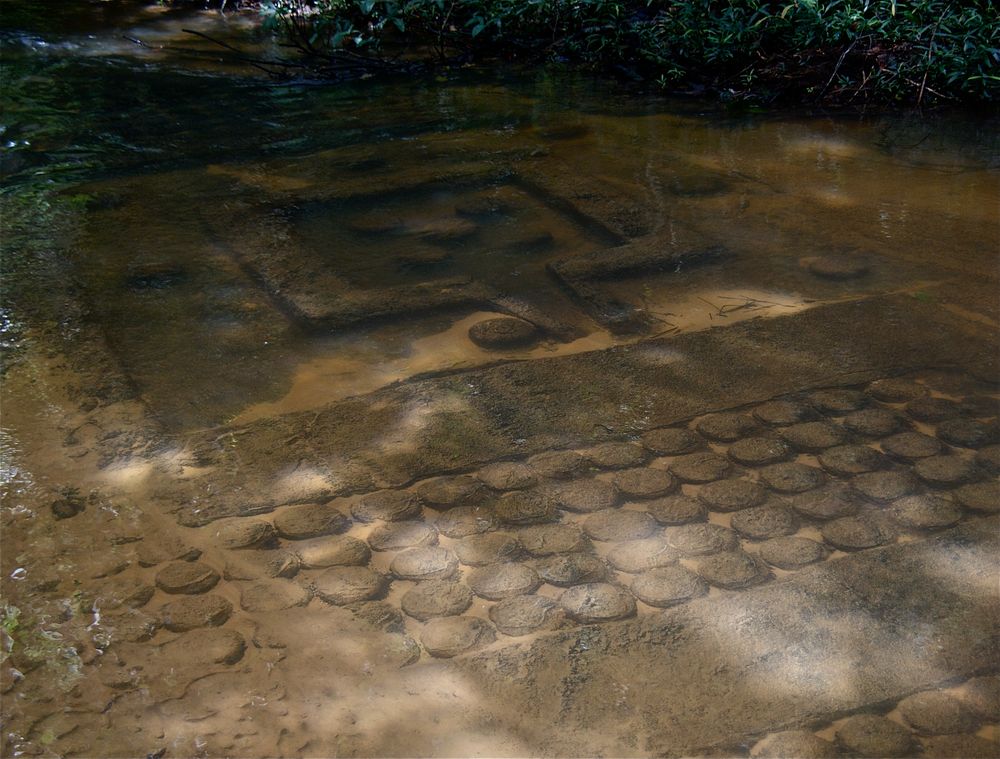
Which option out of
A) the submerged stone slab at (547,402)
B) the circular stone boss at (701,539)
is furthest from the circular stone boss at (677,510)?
the submerged stone slab at (547,402)

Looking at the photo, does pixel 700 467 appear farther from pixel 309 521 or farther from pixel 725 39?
pixel 725 39

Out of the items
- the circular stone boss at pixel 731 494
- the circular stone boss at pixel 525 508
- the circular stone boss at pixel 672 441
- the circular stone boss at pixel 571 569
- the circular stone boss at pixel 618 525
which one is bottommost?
the circular stone boss at pixel 571 569

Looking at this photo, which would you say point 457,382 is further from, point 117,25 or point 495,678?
point 117,25

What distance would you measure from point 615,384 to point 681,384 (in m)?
0.19

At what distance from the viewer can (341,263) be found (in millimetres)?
3461

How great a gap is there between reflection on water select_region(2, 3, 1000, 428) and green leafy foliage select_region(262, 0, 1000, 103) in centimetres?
45

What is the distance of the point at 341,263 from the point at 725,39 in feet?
11.4

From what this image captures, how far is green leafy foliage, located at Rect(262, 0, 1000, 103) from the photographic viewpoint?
5.39 m

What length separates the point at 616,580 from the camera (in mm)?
1979

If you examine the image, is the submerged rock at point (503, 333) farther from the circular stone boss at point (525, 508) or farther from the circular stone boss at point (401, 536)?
the circular stone boss at point (401, 536)

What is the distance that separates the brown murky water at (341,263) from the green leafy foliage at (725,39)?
390 mm

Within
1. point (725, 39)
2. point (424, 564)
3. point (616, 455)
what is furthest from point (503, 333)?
point (725, 39)

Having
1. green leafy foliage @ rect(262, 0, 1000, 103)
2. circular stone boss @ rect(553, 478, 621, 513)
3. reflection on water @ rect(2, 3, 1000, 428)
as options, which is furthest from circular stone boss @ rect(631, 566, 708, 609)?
green leafy foliage @ rect(262, 0, 1000, 103)

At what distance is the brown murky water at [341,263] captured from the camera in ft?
6.09
